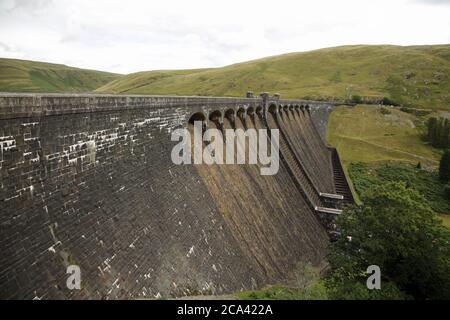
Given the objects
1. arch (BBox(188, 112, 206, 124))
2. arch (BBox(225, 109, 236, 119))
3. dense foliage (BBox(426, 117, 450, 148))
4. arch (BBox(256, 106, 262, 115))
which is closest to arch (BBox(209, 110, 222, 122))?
arch (BBox(225, 109, 236, 119))

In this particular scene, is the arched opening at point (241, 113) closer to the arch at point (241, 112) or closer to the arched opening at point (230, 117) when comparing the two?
the arch at point (241, 112)

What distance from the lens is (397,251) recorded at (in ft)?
64.9

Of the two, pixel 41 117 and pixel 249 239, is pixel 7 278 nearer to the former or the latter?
pixel 41 117

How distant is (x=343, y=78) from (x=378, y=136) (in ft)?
216

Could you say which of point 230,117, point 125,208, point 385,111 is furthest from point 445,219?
point 385,111

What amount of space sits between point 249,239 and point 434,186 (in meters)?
53.4

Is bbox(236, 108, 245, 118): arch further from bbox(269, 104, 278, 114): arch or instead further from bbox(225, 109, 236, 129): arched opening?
bbox(269, 104, 278, 114): arch

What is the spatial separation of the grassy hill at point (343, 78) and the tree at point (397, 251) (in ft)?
337

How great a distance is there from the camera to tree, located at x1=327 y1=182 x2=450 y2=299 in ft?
62.9

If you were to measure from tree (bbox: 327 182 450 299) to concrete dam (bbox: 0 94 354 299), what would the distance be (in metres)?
5.98

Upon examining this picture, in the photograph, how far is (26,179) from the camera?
1053 centimetres

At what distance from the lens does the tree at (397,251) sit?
62.9 ft

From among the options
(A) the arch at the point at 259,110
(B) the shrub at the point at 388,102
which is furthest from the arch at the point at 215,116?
(B) the shrub at the point at 388,102
